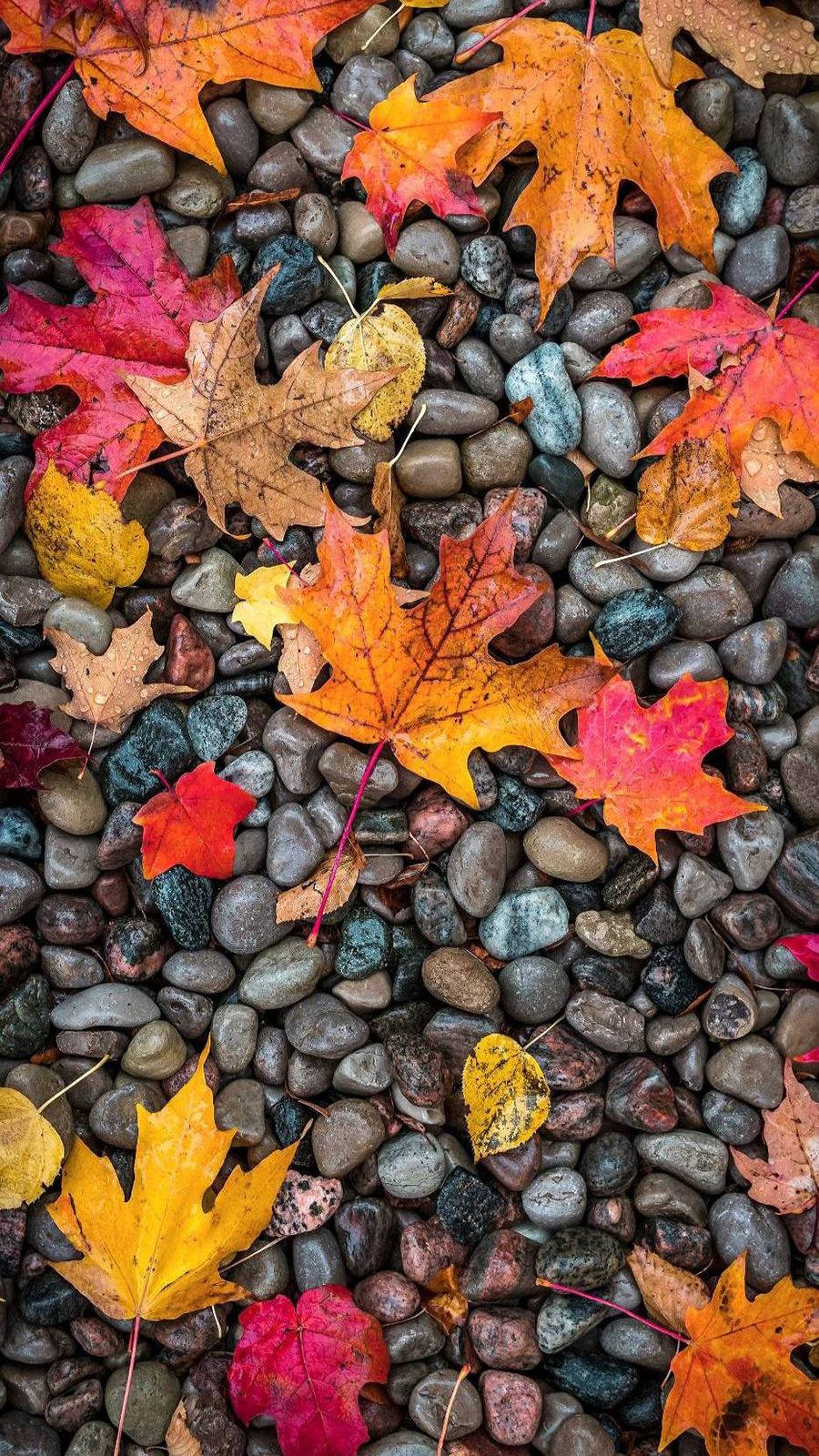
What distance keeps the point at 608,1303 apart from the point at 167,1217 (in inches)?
34.7

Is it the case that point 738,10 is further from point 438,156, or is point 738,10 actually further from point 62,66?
point 62,66

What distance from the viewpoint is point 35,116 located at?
6.79ft

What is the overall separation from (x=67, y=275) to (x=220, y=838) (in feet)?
4.16

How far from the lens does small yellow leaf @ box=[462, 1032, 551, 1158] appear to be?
1985 millimetres

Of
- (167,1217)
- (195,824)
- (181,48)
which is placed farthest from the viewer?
(195,824)

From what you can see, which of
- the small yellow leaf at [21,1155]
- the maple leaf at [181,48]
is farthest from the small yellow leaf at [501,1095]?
the maple leaf at [181,48]

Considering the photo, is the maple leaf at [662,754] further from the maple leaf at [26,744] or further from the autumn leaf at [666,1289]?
the maple leaf at [26,744]

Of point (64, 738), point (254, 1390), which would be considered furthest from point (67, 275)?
point (254, 1390)

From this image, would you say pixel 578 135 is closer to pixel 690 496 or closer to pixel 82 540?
pixel 690 496

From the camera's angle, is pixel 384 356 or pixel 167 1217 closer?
pixel 167 1217

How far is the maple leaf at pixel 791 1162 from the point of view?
2.01 meters

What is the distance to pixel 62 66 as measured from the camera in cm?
213

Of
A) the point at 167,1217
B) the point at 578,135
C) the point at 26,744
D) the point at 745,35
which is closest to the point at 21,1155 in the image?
the point at 167,1217

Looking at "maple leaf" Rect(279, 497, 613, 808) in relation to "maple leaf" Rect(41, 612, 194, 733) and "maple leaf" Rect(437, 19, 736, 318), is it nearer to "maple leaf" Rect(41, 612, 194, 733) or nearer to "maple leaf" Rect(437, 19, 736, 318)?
"maple leaf" Rect(41, 612, 194, 733)
